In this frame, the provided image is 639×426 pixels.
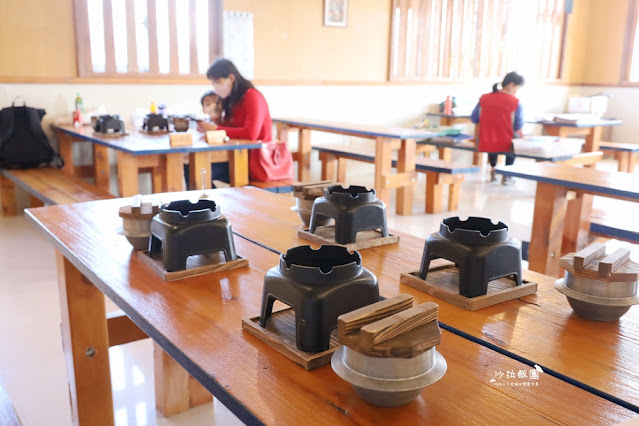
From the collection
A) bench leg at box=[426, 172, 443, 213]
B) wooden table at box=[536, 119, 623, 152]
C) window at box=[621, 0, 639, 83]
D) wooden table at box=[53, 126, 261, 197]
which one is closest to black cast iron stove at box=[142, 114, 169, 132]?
wooden table at box=[53, 126, 261, 197]

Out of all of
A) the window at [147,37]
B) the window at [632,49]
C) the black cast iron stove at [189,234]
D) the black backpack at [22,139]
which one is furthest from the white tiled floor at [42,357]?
the window at [632,49]

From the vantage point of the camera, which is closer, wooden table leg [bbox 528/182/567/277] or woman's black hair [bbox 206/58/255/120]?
wooden table leg [bbox 528/182/567/277]

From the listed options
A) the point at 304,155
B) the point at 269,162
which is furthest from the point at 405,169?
the point at 304,155

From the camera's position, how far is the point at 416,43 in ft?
23.7

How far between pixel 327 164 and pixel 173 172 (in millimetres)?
2469

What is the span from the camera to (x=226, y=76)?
419 centimetres

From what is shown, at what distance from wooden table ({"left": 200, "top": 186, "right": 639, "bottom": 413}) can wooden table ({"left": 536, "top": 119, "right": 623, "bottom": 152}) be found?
5.71 meters

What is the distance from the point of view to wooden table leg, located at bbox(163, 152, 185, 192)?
3693 millimetres

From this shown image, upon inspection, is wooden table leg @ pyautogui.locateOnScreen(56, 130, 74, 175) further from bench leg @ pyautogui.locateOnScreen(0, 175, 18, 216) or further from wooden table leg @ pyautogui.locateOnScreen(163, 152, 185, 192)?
wooden table leg @ pyautogui.locateOnScreen(163, 152, 185, 192)

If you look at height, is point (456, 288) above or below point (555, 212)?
above

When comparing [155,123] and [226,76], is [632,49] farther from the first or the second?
[155,123]

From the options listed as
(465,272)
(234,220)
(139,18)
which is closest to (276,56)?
(139,18)

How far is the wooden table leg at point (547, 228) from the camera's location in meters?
2.89

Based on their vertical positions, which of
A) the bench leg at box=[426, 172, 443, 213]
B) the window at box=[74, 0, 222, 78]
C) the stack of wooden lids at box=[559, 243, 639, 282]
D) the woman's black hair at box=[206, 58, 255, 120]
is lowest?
the bench leg at box=[426, 172, 443, 213]
